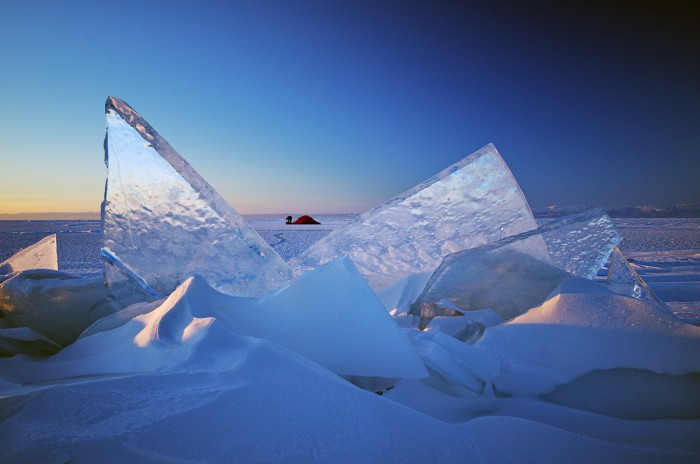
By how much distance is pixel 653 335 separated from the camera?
94 centimetres

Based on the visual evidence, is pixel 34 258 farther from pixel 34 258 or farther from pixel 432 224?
pixel 432 224

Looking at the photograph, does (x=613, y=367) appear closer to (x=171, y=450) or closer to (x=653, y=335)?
(x=653, y=335)

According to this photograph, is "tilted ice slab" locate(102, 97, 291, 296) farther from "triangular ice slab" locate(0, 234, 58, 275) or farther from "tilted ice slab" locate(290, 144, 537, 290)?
"triangular ice slab" locate(0, 234, 58, 275)

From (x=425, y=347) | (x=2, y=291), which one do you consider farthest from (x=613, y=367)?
(x=2, y=291)

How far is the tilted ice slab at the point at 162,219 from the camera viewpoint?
1586 millimetres

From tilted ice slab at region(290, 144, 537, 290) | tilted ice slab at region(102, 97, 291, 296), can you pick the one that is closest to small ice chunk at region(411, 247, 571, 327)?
tilted ice slab at region(290, 144, 537, 290)

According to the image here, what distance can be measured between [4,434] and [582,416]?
3.25ft

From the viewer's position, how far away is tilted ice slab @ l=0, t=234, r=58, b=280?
1.98m

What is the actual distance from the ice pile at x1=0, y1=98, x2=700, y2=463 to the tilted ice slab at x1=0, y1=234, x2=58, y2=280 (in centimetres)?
4

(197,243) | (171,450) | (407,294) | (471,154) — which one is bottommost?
(407,294)

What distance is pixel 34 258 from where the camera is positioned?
2.20 metres

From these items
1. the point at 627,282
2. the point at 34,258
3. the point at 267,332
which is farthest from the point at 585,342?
the point at 34,258

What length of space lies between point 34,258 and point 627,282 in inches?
126

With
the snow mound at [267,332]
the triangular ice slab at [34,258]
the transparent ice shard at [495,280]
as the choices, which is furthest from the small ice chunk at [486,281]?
the triangular ice slab at [34,258]
